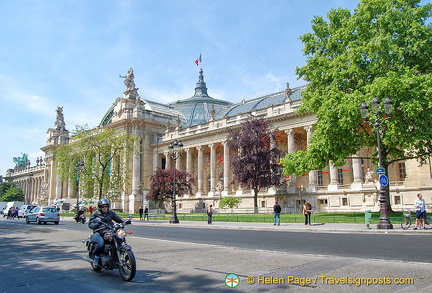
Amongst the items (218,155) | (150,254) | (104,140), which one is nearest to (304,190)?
A: (218,155)

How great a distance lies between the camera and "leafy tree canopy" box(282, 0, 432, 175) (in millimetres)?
24312

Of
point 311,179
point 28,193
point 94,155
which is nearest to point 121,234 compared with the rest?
point 311,179

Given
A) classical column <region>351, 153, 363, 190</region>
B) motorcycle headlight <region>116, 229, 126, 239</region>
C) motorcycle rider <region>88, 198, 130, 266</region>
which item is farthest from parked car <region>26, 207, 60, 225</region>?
classical column <region>351, 153, 363, 190</region>

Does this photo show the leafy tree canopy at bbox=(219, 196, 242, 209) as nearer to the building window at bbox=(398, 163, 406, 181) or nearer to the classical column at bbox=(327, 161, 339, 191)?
the classical column at bbox=(327, 161, 339, 191)

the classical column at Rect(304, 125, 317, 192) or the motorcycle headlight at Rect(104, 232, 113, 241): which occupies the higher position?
the classical column at Rect(304, 125, 317, 192)

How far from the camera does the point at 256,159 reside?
3988 centimetres

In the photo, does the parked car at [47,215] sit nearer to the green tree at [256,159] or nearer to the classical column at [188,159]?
the green tree at [256,159]

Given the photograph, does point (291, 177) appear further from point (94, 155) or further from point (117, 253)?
point (117, 253)

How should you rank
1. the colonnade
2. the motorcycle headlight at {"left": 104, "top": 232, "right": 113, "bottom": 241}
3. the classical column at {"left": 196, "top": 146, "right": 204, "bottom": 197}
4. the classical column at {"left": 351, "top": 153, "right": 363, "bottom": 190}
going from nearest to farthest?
1. the motorcycle headlight at {"left": 104, "top": 232, "right": 113, "bottom": 241}
2. the classical column at {"left": 351, "top": 153, "right": 363, "bottom": 190}
3. the colonnade
4. the classical column at {"left": 196, "top": 146, "right": 204, "bottom": 197}

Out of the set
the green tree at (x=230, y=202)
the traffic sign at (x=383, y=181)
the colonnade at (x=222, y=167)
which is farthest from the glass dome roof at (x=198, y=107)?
the traffic sign at (x=383, y=181)

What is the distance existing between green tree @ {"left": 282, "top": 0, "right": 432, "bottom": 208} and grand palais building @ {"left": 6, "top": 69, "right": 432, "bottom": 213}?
14.2ft

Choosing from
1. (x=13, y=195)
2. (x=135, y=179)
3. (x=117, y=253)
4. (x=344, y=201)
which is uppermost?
(x=135, y=179)

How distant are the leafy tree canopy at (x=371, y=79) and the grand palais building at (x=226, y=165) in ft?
13.7

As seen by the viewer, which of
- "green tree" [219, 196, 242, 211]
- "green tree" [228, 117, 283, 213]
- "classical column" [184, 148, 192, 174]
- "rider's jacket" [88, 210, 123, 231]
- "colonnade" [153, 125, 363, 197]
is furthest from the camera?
"classical column" [184, 148, 192, 174]
